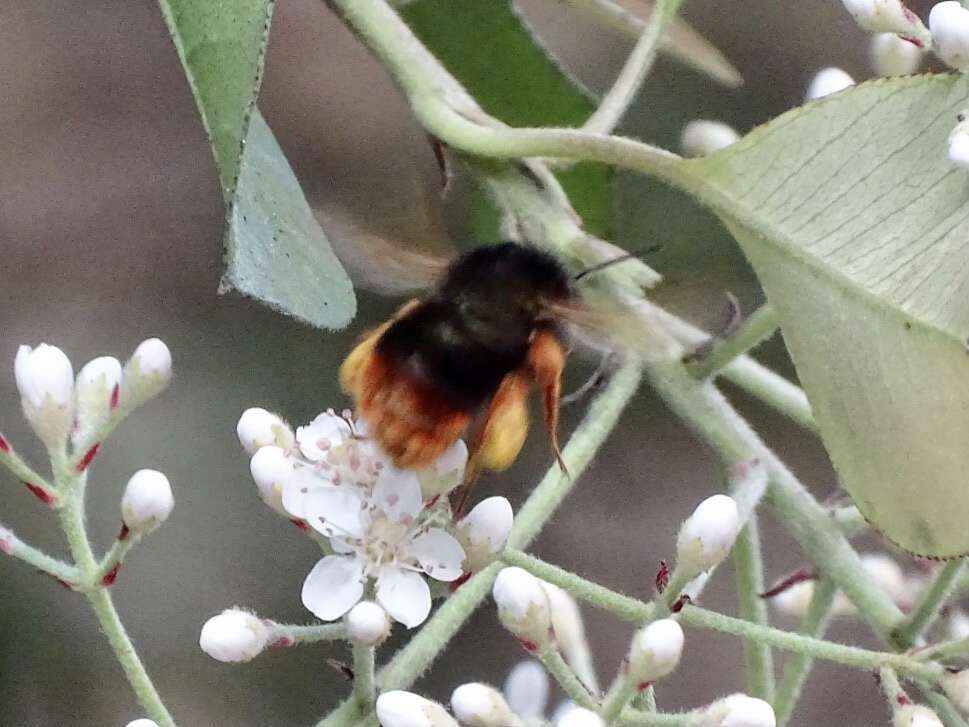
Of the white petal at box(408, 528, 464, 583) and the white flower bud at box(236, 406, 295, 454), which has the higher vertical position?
the white flower bud at box(236, 406, 295, 454)

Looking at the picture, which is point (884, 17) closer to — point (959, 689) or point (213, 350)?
point (959, 689)

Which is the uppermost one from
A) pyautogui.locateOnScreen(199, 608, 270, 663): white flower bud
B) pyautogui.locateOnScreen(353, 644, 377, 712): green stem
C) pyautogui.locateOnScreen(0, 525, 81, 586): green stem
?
pyautogui.locateOnScreen(353, 644, 377, 712): green stem

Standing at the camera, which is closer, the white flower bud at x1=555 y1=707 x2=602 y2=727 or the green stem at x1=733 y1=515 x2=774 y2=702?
the white flower bud at x1=555 y1=707 x2=602 y2=727

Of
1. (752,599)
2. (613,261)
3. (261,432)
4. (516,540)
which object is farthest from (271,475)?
(752,599)

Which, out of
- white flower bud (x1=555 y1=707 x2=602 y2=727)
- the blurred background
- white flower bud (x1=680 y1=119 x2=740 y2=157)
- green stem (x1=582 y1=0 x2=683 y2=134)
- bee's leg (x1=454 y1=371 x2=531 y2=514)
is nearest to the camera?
white flower bud (x1=555 y1=707 x2=602 y2=727)

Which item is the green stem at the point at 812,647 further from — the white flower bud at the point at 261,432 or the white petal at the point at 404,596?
the white flower bud at the point at 261,432

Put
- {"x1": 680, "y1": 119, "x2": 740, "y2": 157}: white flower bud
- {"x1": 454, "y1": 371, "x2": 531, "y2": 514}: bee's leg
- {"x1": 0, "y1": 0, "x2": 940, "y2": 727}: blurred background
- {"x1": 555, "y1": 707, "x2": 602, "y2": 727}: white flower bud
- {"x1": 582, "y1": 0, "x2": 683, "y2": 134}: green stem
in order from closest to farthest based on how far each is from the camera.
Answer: {"x1": 555, "y1": 707, "x2": 602, "y2": 727}: white flower bud, {"x1": 454, "y1": 371, "x2": 531, "y2": 514}: bee's leg, {"x1": 582, "y1": 0, "x2": 683, "y2": 134}: green stem, {"x1": 680, "y1": 119, "x2": 740, "y2": 157}: white flower bud, {"x1": 0, "y1": 0, "x2": 940, "y2": 727}: blurred background

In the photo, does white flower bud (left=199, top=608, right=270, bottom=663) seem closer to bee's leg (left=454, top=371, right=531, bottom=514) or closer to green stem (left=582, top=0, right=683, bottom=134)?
bee's leg (left=454, top=371, right=531, bottom=514)

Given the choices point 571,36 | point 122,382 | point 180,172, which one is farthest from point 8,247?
point 122,382

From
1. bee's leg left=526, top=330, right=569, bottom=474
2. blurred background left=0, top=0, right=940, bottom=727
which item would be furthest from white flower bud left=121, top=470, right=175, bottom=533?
blurred background left=0, top=0, right=940, bottom=727
